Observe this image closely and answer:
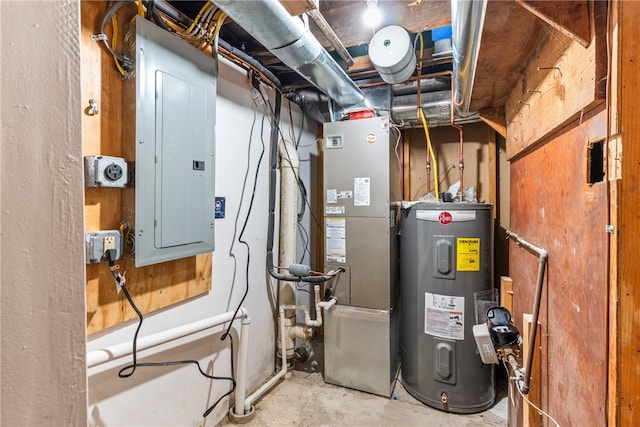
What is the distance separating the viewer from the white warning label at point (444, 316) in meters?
2.01

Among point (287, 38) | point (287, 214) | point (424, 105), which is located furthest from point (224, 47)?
point (424, 105)

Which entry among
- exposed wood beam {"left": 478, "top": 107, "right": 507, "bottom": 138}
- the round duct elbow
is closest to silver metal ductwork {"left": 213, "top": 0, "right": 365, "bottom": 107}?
the round duct elbow

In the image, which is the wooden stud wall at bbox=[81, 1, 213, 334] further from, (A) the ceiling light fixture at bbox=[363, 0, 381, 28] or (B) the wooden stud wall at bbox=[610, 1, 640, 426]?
(B) the wooden stud wall at bbox=[610, 1, 640, 426]

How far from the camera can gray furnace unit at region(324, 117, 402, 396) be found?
221 centimetres

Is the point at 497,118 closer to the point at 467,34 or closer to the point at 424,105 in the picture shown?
the point at 424,105

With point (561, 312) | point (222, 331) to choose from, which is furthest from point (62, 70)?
point (222, 331)

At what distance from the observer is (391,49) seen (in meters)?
1.81

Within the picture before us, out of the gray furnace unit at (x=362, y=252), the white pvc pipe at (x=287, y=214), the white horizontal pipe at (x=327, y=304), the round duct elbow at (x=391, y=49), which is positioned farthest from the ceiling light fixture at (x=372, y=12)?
the white horizontal pipe at (x=327, y=304)

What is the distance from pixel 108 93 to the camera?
4.05 feet

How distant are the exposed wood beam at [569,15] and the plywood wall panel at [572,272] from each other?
19 cm

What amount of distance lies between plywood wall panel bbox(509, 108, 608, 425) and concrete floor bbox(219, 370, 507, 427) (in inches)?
39.6

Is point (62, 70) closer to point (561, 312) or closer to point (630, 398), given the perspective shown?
point (630, 398)

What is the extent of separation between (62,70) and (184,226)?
1120 mm

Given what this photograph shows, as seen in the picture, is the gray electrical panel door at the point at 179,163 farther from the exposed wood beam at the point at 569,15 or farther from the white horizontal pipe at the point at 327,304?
the exposed wood beam at the point at 569,15
